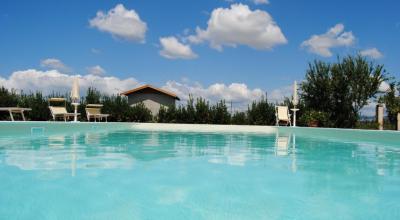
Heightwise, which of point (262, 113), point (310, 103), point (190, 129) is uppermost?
point (310, 103)

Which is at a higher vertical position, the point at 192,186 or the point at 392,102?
the point at 392,102

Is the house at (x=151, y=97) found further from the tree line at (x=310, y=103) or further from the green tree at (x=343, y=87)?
the green tree at (x=343, y=87)

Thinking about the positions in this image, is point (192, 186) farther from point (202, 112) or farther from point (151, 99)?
point (151, 99)

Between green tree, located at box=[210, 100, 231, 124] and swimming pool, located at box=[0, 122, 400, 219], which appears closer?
swimming pool, located at box=[0, 122, 400, 219]

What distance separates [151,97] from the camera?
2155 cm

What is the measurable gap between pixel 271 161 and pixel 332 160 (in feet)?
3.77

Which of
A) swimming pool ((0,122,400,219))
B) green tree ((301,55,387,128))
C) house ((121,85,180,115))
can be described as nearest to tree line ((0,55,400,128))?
green tree ((301,55,387,128))

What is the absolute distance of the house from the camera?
2131cm

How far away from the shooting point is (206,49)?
714 inches

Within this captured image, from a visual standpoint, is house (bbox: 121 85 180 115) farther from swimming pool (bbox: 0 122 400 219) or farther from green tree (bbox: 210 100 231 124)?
swimming pool (bbox: 0 122 400 219)

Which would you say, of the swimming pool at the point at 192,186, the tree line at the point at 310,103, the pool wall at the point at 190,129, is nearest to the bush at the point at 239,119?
the tree line at the point at 310,103

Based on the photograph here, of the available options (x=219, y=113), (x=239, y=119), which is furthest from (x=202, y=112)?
(x=239, y=119)

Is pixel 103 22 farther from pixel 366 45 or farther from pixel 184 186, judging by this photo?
pixel 184 186

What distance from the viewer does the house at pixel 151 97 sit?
21312 millimetres
